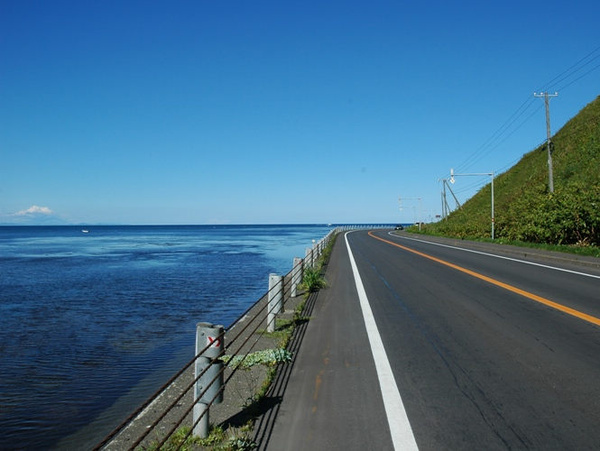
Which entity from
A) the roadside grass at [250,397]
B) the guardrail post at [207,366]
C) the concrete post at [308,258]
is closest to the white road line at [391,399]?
the roadside grass at [250,397]

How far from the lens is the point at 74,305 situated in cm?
1580

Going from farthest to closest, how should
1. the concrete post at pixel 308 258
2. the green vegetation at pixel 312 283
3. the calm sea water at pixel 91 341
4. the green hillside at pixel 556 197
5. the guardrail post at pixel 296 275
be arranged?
the green hillside at pixel 556 197 < the concrete post at pixel 308 258 < the green vegetation at pixel 312 283 < the guardrail post at pixel 296 275 < the calm sea water at pixel 91 341

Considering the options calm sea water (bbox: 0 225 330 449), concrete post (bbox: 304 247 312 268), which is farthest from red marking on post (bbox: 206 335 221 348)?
concrete post (bbox: 304 247 312 268)

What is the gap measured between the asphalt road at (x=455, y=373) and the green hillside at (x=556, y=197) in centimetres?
1372

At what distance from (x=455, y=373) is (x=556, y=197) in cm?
2318

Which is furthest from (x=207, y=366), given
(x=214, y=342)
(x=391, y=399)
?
(x=391, y=399)

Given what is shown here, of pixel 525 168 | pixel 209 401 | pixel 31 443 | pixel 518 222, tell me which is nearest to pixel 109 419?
pixel 31 443

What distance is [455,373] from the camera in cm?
515

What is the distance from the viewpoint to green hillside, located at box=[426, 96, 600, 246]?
22.2 metres

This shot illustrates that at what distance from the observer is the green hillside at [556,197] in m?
22.2

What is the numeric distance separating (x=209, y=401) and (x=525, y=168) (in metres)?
64.5

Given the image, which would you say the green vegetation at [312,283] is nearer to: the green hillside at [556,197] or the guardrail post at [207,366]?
the guardrail post at [207,366]

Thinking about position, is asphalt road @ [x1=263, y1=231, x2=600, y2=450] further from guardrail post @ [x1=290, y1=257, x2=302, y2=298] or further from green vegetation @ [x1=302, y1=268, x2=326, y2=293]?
green vegetation @ [x1=302, y1=268, x2=326, y2=293]

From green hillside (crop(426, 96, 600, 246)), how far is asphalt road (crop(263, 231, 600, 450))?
13722mm
